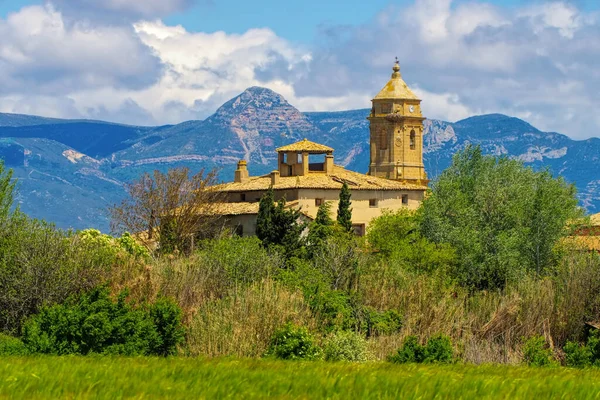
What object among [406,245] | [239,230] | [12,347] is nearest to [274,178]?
[239,230]

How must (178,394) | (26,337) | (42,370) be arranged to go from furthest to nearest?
1. (26,337)
2. (42,370)
3. (178,394)

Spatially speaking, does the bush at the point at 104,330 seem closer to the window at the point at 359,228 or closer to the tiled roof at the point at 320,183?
the tiled roof at the point at 320,183

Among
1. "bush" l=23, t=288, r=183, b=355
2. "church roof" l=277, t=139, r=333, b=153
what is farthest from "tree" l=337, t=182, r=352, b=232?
"bush" l=23, t=288, r=183, b=355

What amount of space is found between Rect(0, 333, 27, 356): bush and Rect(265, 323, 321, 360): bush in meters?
6.97

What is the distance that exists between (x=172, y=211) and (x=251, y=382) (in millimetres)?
56617

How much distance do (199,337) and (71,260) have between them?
745 cm

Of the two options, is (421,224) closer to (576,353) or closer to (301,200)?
(301,200)

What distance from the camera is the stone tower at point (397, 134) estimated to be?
349 feet

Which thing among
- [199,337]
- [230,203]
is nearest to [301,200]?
[230,203]

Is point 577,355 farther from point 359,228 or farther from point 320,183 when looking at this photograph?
point 320,183

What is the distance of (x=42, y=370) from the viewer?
21.8 metres

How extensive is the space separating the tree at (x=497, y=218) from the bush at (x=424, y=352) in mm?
18423

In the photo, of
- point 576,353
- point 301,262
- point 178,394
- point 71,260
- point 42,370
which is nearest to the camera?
point 178,394

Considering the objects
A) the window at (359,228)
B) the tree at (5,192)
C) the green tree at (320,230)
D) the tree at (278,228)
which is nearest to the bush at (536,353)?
the green tree at (320,230)
